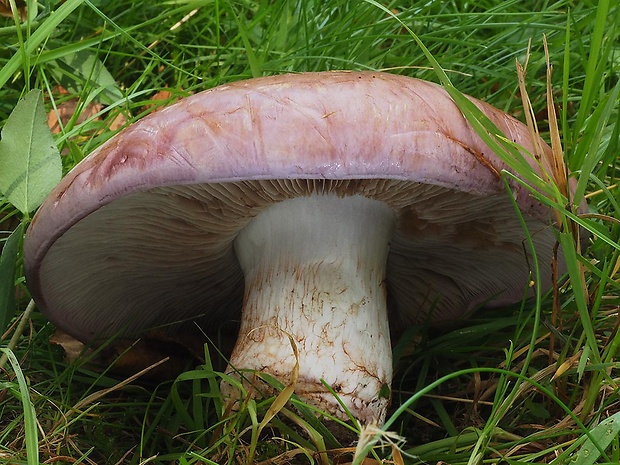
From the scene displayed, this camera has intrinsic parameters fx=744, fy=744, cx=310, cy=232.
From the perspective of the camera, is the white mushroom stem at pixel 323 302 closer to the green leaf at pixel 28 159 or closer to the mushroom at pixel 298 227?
the mushroom at pixel 298 227

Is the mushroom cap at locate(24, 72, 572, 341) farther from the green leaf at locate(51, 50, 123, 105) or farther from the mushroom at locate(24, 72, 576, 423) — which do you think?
the green leaf at locate(51, 50, 123, 105)

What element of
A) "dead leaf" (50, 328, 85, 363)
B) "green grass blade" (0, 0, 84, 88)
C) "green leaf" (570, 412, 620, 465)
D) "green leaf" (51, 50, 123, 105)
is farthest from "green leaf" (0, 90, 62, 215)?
"green leaf" (570, 412, 620, 465)

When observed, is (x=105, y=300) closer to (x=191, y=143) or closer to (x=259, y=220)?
(x=259, y=220)

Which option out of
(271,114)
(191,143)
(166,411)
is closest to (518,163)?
(271,114)

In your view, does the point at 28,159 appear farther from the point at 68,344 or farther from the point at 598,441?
the point at 598,441

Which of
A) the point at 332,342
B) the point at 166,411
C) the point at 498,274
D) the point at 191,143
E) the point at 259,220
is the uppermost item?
the point at 191,143

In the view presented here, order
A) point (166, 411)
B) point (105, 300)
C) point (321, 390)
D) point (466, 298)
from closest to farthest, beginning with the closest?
1. point (321, 390)
2. point (166, 411)
3. point (105, 300)
4. point (466, 298)
